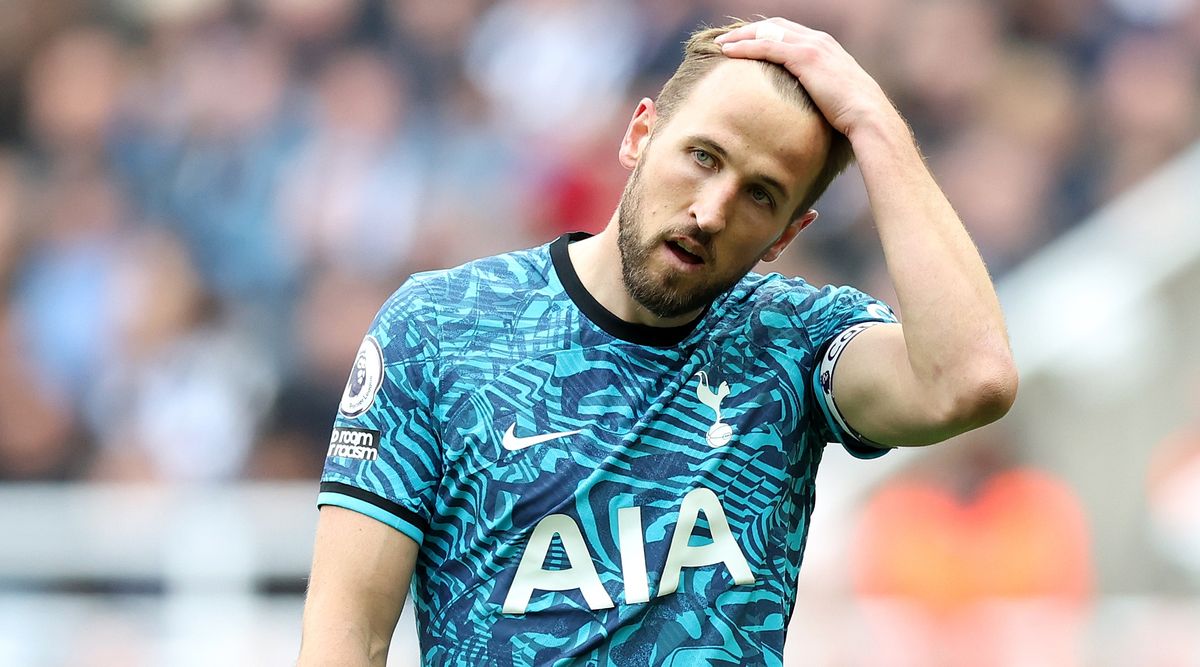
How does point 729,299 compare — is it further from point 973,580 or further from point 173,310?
point 173,310

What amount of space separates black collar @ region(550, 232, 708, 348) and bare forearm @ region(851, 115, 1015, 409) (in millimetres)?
390

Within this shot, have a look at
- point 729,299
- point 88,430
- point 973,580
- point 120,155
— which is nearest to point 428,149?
point 120,155

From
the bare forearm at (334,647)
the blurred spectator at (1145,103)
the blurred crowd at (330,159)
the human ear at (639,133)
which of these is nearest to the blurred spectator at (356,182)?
the blurred crowd at (330,159)

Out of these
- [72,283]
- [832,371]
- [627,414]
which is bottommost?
[627,414]

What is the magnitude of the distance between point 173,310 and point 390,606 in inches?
195

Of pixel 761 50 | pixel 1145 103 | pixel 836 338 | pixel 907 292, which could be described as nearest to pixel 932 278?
pixel 907 292

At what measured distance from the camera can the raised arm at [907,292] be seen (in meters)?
2.80

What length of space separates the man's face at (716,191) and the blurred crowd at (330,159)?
4.46 m

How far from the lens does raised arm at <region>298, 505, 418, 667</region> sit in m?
2.63

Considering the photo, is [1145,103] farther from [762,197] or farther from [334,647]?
[334,647]

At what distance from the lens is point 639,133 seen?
122 inches

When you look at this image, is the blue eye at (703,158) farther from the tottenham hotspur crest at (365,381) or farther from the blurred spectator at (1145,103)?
the blurred spectator at (1145,103)

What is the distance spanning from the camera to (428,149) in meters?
7.97

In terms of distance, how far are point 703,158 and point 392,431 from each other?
719 mm
